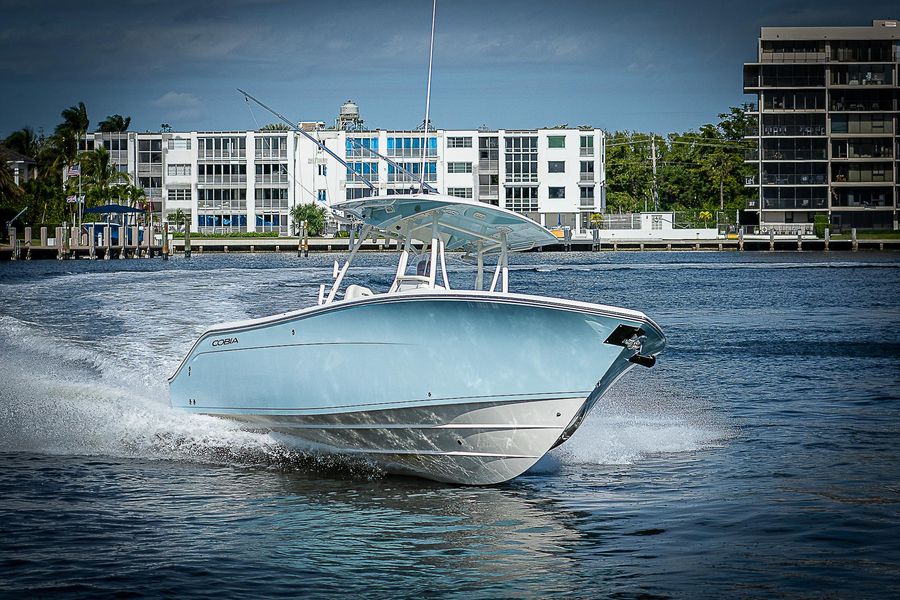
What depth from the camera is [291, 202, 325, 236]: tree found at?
419 feet

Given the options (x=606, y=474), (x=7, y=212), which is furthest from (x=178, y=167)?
(x=606, y=474)

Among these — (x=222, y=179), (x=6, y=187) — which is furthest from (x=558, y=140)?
(x=6, y=187)

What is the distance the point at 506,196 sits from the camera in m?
131

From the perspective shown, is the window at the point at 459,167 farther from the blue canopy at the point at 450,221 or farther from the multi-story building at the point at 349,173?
the blue canopy at the point at 450,221

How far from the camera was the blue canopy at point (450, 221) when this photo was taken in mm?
12023

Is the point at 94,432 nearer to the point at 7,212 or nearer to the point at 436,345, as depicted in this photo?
the point at 436,345

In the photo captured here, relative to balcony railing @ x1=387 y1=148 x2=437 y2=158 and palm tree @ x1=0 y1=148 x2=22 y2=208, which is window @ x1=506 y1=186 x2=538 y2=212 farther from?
palm tree @ x1=0 y1=148 x2=22 y2=208

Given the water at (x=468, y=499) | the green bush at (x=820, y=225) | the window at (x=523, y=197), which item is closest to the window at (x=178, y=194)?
the window at (x=523, y=197)

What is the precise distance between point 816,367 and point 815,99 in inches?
4089

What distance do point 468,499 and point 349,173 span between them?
122 meters

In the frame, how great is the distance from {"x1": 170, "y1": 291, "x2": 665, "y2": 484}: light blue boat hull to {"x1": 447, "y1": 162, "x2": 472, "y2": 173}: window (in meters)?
119

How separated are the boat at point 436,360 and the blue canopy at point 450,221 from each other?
2 centimetres

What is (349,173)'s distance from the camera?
434 ft

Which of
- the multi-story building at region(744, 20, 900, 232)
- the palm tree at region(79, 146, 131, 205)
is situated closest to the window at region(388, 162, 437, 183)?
the palm tree at region(79, 146, 131, 205)
